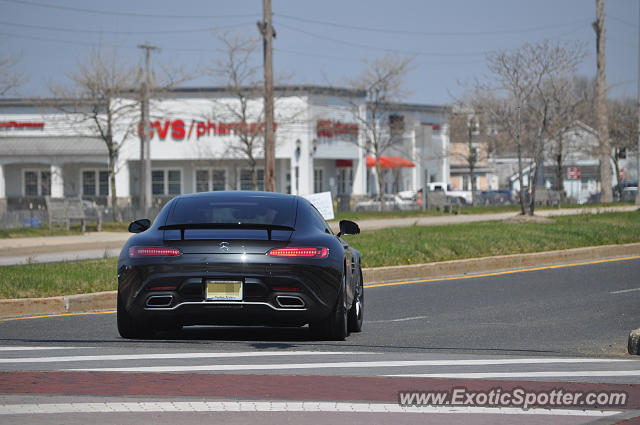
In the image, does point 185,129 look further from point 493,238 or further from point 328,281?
point 328,281

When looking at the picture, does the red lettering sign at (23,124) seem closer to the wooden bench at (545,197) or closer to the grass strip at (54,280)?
the wooden bench at (545,197)

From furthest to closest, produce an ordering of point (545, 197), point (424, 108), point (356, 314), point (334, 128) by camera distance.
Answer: point (424, 108)
point (334, 128)
point (545, 197)
point (356, 314)

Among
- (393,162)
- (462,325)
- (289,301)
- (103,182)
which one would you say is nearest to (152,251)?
(289,301)

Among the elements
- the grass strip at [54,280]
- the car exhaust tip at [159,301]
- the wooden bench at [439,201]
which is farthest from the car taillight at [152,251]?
the wooden bench at [439,201]

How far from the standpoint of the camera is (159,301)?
353 inches

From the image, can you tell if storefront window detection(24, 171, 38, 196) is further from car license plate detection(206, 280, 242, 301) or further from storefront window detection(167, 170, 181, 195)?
car license plate detection(206, 280, 242, 301)

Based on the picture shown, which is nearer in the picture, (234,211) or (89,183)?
(234,211)

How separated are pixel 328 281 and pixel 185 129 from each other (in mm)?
55242

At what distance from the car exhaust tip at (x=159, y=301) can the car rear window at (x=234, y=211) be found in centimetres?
76

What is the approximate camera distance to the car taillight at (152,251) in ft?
29.2

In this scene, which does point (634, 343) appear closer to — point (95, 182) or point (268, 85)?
point (268, 85)

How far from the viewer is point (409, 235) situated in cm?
2336

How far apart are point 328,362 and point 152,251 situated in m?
2.10

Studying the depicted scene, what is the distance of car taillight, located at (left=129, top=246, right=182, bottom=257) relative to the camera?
8.90 m
